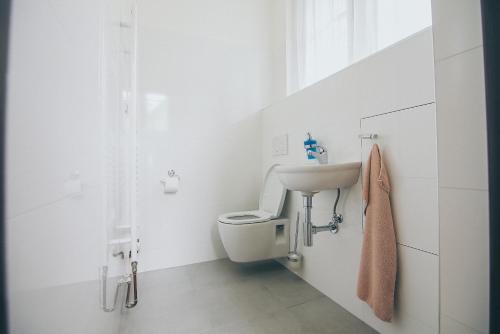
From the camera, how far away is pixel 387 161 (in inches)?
40.8

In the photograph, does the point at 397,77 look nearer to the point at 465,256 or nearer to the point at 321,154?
the point at 321,154

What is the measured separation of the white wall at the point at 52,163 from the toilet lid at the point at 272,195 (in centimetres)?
129

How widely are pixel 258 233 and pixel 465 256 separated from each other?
50.1 inches

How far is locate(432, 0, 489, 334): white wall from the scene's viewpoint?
0.44m

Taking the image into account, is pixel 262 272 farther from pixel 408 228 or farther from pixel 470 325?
pixel 470 325

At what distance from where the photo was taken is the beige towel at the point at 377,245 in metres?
0.97

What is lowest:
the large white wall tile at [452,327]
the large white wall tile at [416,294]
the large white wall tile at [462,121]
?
the large white wall tile at [416,294]

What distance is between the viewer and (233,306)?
133 cm

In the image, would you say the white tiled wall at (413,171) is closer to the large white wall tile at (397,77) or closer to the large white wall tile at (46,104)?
the large white wall tile at (397,77)

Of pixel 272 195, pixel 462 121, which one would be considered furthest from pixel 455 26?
pixel 272 195

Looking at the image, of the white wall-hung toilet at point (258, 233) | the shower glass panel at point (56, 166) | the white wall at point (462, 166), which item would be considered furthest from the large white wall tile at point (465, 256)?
the white wall-hung toilet at point (258, 233)

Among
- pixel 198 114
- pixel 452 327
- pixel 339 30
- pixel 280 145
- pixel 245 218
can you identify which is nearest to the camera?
pixel 452 327

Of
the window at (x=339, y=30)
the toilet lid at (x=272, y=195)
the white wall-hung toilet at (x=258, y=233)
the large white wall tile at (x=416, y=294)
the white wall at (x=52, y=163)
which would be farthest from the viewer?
the toilet lid at (x=272, y=195)

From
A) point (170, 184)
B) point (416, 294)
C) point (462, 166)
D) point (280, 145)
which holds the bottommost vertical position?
point (416, 294)
